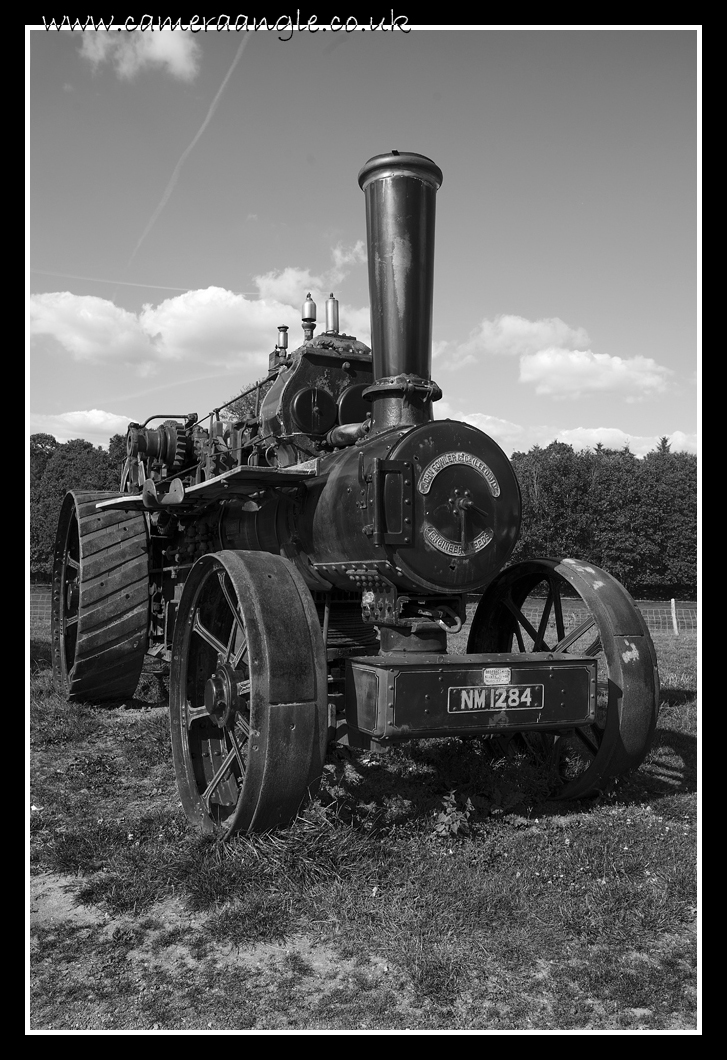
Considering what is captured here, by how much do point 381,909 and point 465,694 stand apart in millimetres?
1024

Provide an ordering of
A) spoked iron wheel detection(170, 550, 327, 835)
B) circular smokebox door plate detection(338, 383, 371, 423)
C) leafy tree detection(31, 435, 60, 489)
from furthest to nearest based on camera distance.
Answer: leafy tree detection(31, 435, 60, 489)
circular smokebox door plate detection(338, 383, 371, 423)
spoked iron wheel detection(170, 550, 327, 835)

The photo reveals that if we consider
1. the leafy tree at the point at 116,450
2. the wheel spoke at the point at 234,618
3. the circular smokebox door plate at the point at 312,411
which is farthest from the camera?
the leafy tree at the point at 116,450

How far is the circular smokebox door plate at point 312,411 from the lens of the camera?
5.80 metres

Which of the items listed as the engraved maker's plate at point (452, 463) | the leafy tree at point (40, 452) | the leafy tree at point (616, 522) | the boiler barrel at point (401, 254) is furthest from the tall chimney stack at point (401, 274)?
the leafy tree at point (40, 452)

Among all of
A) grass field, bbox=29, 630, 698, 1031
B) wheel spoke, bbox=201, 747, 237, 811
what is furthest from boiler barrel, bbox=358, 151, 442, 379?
grass field, bbox=29, 630, 698, 1031

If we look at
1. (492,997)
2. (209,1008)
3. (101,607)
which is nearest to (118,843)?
(209,1008)

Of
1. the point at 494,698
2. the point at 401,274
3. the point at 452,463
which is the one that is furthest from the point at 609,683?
the point at 401,274

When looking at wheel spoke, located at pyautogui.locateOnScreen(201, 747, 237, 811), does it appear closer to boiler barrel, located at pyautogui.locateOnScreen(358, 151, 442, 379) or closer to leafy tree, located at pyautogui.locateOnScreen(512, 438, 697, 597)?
boiler barrel, located at pyautogui.locateOnScreen(358, 151, 442, 379)

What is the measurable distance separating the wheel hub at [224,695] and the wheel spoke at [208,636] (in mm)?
133

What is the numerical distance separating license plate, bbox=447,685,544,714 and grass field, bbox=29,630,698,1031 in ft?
2.37

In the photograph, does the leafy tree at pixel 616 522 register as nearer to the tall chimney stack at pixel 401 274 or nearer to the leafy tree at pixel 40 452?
the leafy tree at pixel 40 452

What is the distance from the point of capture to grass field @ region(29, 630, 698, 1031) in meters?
2.91

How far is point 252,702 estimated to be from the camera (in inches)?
151

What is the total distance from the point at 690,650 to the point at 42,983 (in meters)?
11.7
